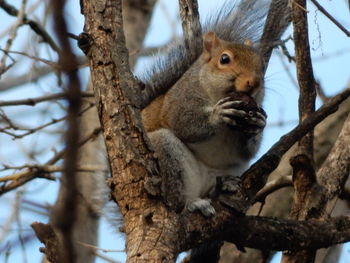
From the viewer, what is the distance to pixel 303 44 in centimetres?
248

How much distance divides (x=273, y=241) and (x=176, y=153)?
2.45ft

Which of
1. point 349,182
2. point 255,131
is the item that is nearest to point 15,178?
point 255,131

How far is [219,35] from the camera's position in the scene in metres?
3.62

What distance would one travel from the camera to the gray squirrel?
2.66 m

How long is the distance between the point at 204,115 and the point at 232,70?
0.90ft

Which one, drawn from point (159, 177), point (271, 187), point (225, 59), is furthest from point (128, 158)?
point (225, 59)

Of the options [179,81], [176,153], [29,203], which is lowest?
[29,203]

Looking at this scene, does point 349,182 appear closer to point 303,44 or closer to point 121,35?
point 303,44

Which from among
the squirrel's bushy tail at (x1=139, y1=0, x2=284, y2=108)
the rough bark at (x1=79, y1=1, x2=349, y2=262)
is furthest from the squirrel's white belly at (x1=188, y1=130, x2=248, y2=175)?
the rough bark at (x1=79, y1=1, x2=349, y2=262)

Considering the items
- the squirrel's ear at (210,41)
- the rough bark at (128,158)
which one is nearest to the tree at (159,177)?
the rough bark at (128,158)

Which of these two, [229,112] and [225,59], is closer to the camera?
[229,112]

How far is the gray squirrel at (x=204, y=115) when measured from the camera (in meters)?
2.66

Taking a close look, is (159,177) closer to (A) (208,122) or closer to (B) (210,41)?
(A) (208,122)

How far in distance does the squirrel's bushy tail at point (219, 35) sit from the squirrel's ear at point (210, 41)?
0.15m
